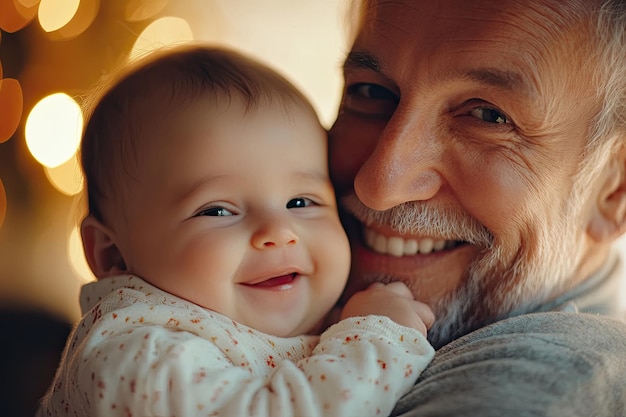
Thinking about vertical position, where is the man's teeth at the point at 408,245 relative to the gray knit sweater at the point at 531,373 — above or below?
above

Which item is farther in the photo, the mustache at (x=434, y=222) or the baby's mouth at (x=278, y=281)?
the mustache at (x=434, y=222)

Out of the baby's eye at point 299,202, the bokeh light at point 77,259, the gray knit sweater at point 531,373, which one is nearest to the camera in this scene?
the gray knit sweater at point 531,373

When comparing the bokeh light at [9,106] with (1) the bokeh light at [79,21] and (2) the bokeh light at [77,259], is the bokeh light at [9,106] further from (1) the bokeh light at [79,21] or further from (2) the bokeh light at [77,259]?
→ (2) the bokeh light at [77,259]

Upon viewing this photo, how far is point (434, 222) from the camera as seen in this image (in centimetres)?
142

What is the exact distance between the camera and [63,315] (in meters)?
2.99

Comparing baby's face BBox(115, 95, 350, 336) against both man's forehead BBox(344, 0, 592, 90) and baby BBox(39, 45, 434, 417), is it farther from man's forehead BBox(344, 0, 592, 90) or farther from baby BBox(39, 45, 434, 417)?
man's forehead BBox(344, 0, 592, 90)

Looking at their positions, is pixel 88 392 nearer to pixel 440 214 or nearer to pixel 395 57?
pixel 440 214

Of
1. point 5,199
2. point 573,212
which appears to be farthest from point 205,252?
point 5,199

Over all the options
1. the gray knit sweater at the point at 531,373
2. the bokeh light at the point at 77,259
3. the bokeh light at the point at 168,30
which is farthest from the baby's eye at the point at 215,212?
the bokeh light at the point at 77,259

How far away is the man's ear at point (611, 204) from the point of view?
1474 millimetres

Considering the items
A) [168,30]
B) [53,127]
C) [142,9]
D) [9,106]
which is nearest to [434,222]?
[168,30]

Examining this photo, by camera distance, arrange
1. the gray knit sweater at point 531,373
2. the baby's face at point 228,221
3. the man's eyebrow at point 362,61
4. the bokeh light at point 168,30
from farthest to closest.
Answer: the bokeh light at point 168,30, the man's eyebrow at point 362,61, the baby's face at point 228,221, the gray knit sweater at point 531,373

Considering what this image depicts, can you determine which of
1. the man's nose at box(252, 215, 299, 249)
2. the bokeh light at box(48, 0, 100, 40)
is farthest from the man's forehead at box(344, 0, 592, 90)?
the bokeh light at box(48, 0, 100, 40)

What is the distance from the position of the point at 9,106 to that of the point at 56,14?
1.30ft
